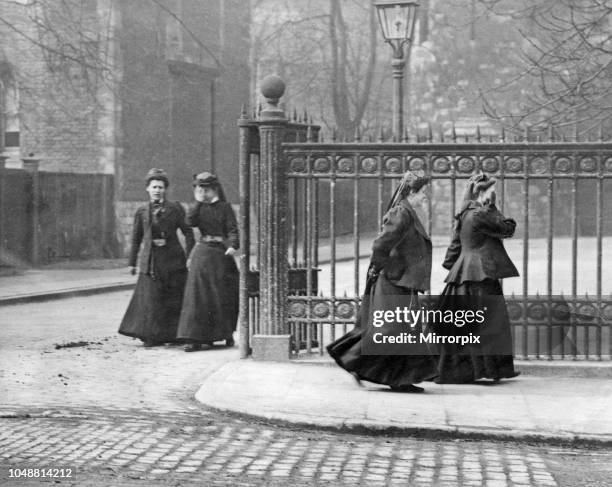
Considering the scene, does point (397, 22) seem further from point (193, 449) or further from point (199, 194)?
point (193, 449)

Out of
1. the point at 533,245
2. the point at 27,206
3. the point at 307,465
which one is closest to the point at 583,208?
the point at 533,245

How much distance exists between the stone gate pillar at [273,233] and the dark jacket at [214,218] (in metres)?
1.34

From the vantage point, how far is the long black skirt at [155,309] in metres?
12.6

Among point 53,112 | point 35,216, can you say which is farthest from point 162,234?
point 53,112

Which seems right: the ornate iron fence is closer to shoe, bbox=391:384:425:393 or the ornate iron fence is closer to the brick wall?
shoe, bbox=391:384:425:393

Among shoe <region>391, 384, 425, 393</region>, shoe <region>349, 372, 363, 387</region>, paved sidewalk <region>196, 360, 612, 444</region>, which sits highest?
shoe <region>349, 372, 363, 387</region>

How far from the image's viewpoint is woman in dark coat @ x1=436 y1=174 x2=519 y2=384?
9.63m

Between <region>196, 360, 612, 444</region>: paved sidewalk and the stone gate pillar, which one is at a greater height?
the stone gate pillar

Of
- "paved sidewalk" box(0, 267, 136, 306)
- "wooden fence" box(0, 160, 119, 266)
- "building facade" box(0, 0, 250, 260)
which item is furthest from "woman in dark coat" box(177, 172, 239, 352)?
"building facade" box(0, 0, 250, 260)

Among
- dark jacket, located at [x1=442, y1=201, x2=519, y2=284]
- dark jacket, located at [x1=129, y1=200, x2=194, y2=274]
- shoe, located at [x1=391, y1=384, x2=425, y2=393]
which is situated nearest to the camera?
shoe, located at [x1=391, y1=384, x2=425, y2=393]

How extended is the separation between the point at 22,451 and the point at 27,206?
17.0 metres

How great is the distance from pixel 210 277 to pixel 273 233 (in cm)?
157

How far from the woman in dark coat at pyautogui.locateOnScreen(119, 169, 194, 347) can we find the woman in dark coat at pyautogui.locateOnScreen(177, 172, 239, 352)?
386 mm

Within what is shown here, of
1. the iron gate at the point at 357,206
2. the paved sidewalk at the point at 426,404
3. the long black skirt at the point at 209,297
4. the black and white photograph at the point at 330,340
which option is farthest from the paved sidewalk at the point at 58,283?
the paved sidewalk at the point at 426,404
